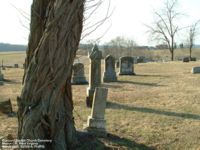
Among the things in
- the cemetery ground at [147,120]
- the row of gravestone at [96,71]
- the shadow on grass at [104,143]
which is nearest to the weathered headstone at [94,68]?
the row of gravestone at [96,71]

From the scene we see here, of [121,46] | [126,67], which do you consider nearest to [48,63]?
[126,67]

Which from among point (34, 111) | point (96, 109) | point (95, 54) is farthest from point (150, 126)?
point (95, 54)

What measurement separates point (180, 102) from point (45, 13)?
8202 millimetres

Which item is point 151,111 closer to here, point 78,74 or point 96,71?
point 96,71

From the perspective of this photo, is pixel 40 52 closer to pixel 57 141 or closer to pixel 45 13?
pixel 45 13

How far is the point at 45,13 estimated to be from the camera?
6.29 metres

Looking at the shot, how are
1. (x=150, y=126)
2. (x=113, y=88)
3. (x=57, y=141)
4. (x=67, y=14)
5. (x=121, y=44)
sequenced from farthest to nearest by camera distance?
(x=121, y=44) < (x=113, y=88) < (x=150, y=126) < (x=57, y=141) < (x=67, y=14)

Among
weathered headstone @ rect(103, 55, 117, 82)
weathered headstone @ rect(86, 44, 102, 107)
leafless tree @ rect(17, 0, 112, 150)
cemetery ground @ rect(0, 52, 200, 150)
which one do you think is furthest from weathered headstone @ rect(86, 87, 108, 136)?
weathered headstone @ rect(103, 55, 117, 82)

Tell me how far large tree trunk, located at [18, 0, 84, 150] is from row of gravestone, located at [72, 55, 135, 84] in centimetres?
1312

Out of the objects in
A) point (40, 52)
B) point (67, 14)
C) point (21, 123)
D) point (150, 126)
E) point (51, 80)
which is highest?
point (67, 14)

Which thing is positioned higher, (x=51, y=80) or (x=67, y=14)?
(x=67, y=14)

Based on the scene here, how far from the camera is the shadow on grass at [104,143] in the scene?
712 cm

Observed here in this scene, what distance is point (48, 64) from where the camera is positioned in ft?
20.0

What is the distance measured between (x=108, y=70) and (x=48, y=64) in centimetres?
1528
